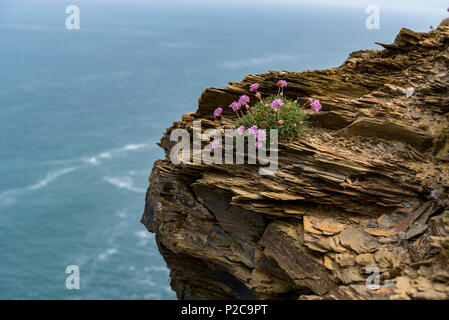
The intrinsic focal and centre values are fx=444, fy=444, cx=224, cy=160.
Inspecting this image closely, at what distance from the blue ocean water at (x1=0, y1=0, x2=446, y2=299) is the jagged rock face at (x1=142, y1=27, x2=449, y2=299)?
29.2 m

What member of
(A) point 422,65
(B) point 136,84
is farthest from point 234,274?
(B) point 136,84

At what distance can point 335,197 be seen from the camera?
11.6 meters

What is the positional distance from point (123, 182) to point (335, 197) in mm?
55872

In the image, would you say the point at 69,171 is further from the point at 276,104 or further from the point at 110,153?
the point at 276,104

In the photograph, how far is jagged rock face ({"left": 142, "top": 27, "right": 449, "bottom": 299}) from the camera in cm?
1030

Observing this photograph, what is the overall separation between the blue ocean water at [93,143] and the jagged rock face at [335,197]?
95.9 ft

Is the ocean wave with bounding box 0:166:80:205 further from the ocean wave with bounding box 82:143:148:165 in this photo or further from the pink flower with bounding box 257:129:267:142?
the pink flower with bounding box 257:129:267:142

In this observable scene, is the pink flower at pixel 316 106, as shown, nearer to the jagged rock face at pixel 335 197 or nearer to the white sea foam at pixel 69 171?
the jagged rock face at pixel 335 197

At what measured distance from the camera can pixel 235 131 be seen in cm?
1353

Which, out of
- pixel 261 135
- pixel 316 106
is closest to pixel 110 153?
pixel 316 106

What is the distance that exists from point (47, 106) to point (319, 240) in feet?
350

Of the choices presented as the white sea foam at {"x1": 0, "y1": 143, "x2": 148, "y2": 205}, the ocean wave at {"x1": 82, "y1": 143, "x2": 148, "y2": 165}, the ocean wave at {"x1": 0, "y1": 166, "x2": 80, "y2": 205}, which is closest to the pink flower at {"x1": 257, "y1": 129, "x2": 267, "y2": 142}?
the white sea foam at {"x1": 0, "y1": 143, "x2": 148, "y2": 205}

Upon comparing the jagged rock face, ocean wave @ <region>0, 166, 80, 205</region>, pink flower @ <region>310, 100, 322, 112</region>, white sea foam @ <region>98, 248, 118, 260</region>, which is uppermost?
pink flower @ <region>310, 100, 322, 112</region>

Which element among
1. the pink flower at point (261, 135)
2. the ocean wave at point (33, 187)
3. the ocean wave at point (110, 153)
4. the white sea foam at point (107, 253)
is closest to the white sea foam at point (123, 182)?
the ocean wave at point (33, 187)
